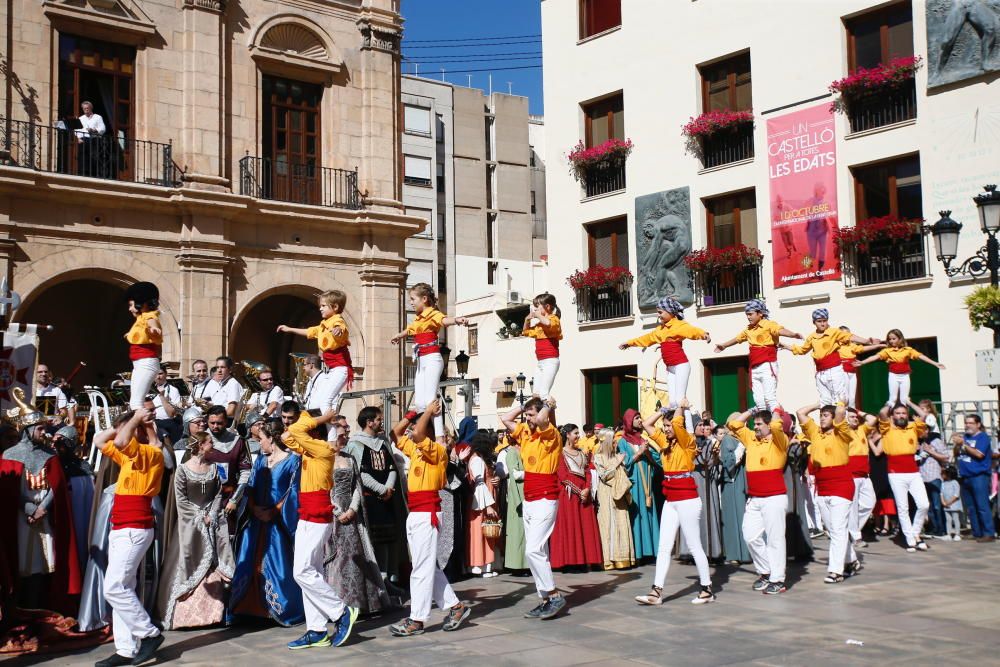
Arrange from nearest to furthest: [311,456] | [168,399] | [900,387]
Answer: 1. [311,456]
2. [168,399]
3. [900,387]

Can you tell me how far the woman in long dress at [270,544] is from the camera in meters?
10.0

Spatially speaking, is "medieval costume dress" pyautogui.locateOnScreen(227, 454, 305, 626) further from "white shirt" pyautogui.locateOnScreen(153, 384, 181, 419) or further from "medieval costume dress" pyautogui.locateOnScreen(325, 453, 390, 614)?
"white shirt" pyautogui.locateOnScreen(153, 384, 181, 419)

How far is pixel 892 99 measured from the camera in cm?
2081

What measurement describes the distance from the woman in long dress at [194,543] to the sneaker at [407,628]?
5.56 ft

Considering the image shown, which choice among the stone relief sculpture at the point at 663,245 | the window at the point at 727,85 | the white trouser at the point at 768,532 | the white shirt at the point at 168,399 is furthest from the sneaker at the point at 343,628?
the window at the point at 727,85

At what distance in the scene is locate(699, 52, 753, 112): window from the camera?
23500mm

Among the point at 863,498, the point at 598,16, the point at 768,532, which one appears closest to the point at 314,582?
the point at 768,532

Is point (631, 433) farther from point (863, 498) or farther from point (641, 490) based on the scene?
point (863, 498)

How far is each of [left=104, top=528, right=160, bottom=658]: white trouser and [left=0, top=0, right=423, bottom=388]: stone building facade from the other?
12.8 meters

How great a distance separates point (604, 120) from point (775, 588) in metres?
17.2

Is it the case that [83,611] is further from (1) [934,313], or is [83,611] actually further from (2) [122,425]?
(1) [934,313]

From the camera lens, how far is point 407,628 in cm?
941

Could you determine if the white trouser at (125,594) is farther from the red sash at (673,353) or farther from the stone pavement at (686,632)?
the red sash at (673,353)

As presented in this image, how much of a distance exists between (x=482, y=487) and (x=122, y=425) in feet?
18.3
